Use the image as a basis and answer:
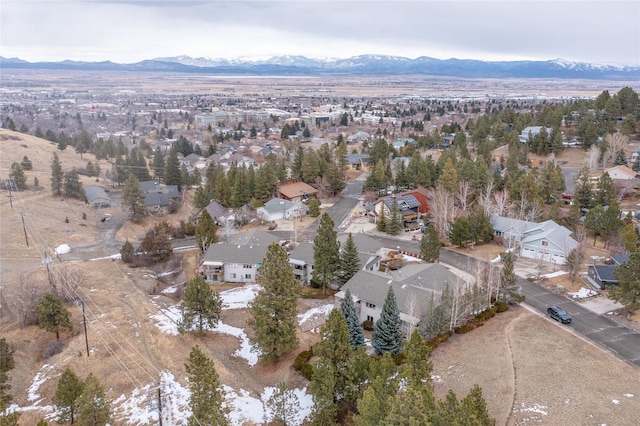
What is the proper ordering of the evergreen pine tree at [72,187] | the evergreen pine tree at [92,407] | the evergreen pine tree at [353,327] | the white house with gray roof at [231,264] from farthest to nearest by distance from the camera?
1. the evergreen pine tree at [72,187]
2. the white house with gray roof at [231,264]
3. the evergreen pine tree at [353,327]
4. the evergreen pine tree at [92,407]

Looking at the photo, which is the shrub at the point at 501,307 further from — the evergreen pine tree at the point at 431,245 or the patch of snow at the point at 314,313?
the patch of snow at the point at 314,313

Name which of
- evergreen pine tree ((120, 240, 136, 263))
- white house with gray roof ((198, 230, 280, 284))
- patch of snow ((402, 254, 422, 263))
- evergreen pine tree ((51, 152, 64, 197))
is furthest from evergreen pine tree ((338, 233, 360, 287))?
evergreen pine tree ((51, 152, 64, 197))

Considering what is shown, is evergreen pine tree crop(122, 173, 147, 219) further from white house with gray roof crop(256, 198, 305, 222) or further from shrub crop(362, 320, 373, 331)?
shrub crop(362, 320, 373, 331)

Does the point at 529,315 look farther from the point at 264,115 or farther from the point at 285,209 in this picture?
the point at 264,115

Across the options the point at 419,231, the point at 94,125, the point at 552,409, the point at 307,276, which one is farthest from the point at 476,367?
the point at 94,125

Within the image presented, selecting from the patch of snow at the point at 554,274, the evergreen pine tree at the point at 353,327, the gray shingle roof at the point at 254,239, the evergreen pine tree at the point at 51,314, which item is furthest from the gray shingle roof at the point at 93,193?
the patch of snow at the point at 554,274

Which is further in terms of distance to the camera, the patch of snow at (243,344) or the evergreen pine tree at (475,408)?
the patch of snow at (243,344)

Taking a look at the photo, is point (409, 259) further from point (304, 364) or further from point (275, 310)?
point (304, 364)
